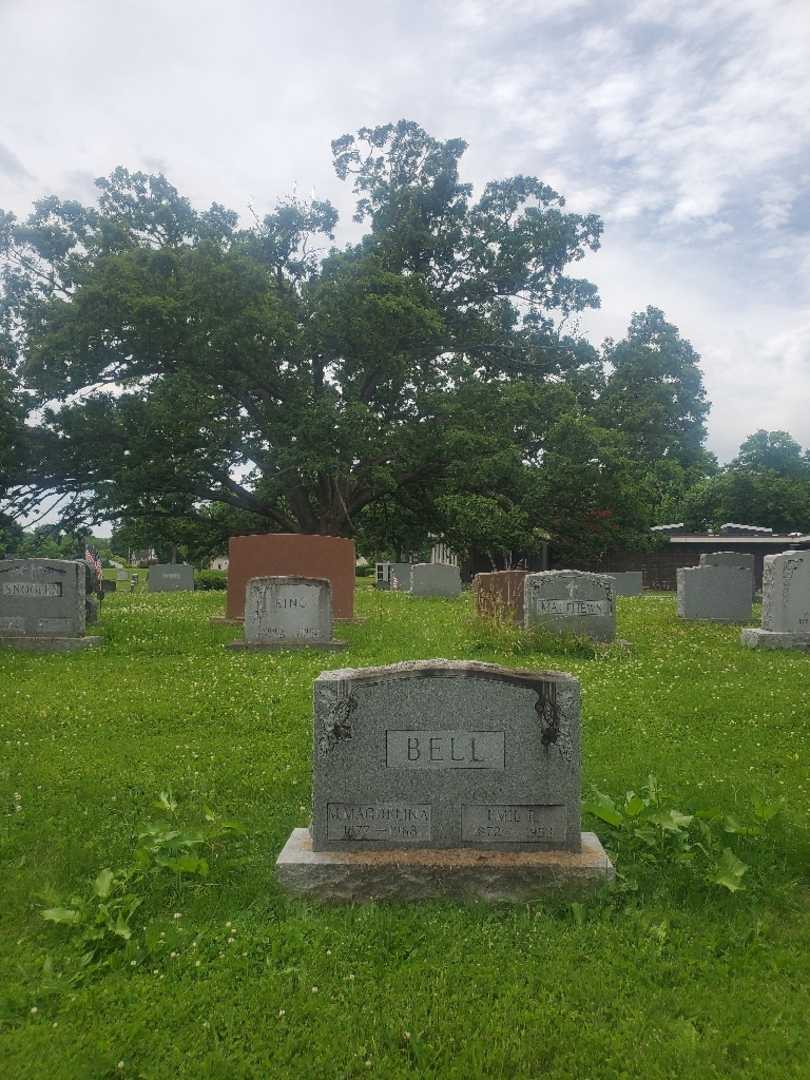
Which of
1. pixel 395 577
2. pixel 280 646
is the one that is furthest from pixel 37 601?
pixel 395 577

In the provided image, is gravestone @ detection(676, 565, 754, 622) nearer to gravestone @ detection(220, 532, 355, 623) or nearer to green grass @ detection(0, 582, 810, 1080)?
gravestone @ detection(220, 532, 355, 623)

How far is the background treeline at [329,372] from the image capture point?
887 inches

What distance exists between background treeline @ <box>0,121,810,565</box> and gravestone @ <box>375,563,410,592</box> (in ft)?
9.06

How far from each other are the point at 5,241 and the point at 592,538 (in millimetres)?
21588

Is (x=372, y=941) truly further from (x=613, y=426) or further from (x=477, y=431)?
(x=613, y=426)

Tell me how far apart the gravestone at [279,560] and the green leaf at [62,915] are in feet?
42.2

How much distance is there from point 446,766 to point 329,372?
24.4 meters

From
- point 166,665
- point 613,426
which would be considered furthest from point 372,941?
point 613,426

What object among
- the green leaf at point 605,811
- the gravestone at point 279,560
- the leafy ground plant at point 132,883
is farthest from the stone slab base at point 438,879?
the gravestone at point 279,560

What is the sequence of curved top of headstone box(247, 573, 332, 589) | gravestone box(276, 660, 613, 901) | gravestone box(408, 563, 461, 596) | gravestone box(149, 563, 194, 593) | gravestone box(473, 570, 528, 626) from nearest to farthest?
1. gravestone box(276, 660, 613, 901)
2. curved top of headstone box(247, 573, 332, 589)
3. gravestone box(473, 570, 528, 626)
4. gravestone box(408, 563, 461, 596)
5. gravestone box(149, 563, 194, 593)

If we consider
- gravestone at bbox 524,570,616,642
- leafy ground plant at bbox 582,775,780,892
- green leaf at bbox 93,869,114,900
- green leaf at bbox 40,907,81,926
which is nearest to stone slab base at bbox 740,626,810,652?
gravestone at bbox 524,570,616,642

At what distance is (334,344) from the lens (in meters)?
24.4

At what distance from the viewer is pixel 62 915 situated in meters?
3.67

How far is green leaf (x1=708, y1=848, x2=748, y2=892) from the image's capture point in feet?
12.9
